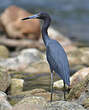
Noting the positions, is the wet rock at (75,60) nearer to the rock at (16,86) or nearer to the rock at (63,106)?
the rock at (16,86)

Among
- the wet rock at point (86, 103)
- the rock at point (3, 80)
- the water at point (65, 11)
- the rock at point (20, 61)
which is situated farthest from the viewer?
the water at point (65, 11)

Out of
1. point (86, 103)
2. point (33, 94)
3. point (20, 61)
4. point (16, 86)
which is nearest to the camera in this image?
point (86, 103)

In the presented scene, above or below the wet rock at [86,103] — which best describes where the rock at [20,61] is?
below

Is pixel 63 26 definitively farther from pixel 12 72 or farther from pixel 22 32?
pixel 12 72

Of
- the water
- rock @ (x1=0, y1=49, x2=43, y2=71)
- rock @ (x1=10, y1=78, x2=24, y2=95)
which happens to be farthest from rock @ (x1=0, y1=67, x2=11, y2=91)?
the water

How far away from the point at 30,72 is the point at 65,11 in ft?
44.7

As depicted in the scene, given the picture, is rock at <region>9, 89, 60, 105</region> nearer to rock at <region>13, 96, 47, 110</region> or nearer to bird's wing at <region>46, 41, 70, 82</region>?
bird's wing at <region>46, 41, 70, 82</region>

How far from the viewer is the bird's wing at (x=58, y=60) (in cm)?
649

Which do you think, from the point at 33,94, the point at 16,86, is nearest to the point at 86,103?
the point at 33,94

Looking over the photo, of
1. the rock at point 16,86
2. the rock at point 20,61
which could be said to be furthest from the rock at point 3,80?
the rock at point 20,61

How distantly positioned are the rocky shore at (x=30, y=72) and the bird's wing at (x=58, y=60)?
1.45 feet

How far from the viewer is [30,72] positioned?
10.3m

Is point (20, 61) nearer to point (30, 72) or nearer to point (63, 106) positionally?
point (30, 72)

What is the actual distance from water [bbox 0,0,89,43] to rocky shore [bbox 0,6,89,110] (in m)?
3.61
